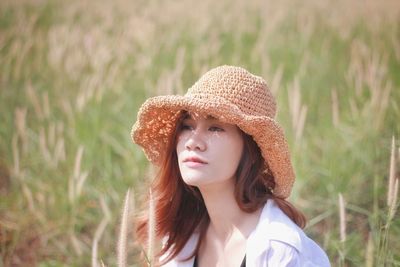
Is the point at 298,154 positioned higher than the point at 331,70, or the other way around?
the point at 331,70

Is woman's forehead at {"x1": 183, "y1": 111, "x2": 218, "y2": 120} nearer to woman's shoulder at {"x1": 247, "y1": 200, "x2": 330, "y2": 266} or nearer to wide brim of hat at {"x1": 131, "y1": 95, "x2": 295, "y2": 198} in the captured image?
wide brim of hat at {"x1": 131, "y1": 95, "x2": 295, "y2": 198}

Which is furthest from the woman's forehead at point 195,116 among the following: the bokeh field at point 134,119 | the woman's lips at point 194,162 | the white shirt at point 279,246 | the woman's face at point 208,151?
the bokeh field at point 134,119

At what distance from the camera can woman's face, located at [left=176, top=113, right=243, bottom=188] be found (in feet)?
5.39

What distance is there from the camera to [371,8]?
642cm

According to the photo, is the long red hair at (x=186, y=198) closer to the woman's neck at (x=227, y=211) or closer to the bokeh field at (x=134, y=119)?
the woman's neck at (x=227, y=211)

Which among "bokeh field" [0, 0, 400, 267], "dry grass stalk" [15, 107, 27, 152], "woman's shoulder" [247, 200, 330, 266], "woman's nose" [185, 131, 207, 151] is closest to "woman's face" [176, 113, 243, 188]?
"woman's nose" [185, 131, 207, 151]

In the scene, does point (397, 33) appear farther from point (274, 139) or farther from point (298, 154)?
point (274, 139)

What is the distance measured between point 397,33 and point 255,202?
3742mm

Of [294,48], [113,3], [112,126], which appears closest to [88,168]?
[112,126]

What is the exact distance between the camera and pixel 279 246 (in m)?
1.58

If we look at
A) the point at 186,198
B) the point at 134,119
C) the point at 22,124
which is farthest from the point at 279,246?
the point at 134,119

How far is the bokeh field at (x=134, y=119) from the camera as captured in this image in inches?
100

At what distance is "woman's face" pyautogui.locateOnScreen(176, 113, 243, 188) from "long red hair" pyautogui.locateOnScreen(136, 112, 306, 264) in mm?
56

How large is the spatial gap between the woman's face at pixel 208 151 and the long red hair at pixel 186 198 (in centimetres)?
6
